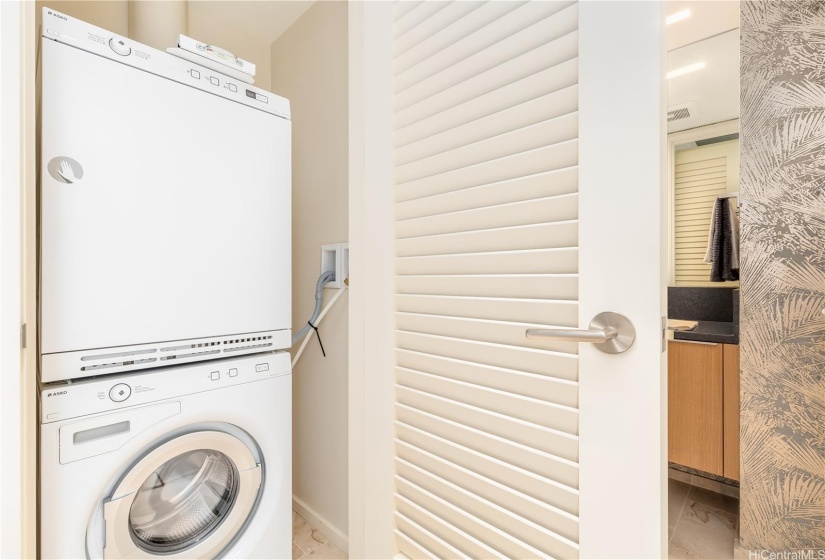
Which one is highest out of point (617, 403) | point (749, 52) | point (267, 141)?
point (749, 52)

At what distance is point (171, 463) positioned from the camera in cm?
115

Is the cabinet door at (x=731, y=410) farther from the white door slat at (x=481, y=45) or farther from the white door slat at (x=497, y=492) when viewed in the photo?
the white door slat at (x=481, y=45)

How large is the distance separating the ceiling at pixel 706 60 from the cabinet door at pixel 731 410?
127cm

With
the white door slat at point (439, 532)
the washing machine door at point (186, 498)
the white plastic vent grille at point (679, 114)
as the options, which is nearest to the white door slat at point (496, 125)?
the white door slat at point (439, 532)

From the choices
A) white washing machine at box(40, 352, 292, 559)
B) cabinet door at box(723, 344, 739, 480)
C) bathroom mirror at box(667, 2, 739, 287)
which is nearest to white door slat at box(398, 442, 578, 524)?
white washing machine at box(40, 352, 292, 559)

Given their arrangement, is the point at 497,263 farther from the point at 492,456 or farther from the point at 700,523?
the point at 700,523

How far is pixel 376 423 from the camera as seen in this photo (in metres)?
1.03

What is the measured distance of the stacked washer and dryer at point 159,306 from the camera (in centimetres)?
92

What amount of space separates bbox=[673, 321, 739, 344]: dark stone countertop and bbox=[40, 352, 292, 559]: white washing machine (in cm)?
186

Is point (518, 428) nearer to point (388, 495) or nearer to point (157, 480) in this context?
point (388, 495)

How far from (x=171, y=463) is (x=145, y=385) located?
0.29 meters

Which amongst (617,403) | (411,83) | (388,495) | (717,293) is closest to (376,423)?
(388,495)

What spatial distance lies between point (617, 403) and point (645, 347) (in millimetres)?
105

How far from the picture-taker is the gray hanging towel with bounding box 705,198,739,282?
205 centimetres
